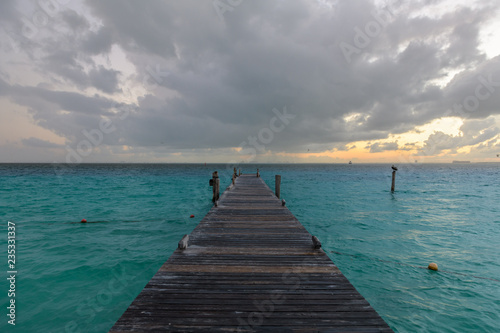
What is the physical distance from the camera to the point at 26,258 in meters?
9.88

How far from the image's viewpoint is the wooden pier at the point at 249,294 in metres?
3.23

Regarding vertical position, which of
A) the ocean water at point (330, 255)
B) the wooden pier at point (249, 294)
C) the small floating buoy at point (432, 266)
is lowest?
the ocean water at point (330, 255)

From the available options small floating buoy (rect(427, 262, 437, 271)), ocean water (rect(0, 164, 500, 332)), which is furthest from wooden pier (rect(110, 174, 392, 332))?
small floating buoy (rect(427, 262, 437, 271))

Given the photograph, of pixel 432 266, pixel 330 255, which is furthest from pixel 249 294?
pixel 432 266

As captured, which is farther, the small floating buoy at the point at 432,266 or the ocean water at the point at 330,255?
the small floating buoy at the point at 432,266

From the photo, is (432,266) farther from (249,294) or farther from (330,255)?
(249,294)

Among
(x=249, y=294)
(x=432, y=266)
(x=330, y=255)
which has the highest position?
(x=249, y=294)

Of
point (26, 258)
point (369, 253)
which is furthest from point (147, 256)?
point (369, 253)

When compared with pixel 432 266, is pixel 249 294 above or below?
above

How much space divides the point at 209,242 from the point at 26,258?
9322 mm

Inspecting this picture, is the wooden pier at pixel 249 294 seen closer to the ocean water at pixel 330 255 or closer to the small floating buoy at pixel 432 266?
the ocean water at pixel 330 255

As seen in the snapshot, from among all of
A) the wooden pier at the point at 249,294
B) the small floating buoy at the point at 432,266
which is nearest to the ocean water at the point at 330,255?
the small floating buoy at the point at 432,266

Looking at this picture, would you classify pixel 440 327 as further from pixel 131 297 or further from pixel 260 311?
pixel 131 297

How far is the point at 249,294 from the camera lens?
3949 millimetres
